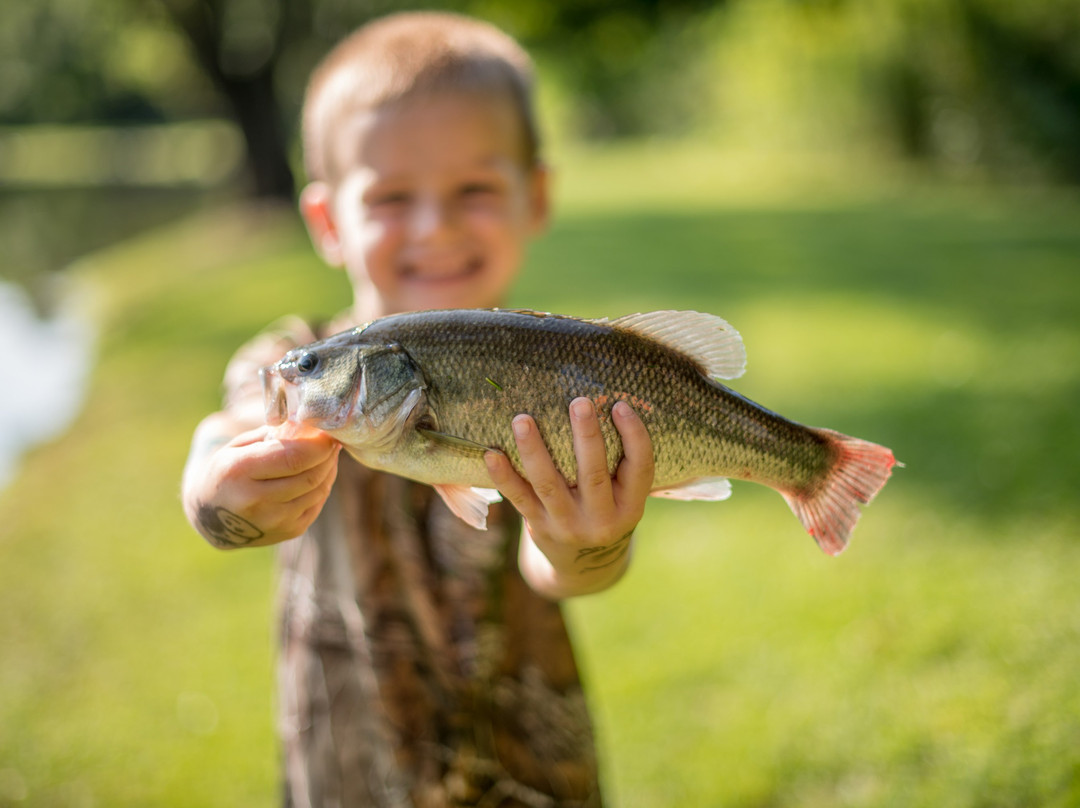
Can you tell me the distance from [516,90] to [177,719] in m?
3.88

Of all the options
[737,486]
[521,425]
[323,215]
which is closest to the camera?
[521,425]

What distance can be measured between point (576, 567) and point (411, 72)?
1629 mm

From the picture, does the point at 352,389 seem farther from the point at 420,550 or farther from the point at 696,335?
the point at 420,550

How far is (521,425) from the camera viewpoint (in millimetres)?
1783

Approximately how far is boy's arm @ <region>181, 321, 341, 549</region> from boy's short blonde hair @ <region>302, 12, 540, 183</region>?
130 centimetres

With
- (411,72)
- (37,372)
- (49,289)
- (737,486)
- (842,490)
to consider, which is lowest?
(842,490)

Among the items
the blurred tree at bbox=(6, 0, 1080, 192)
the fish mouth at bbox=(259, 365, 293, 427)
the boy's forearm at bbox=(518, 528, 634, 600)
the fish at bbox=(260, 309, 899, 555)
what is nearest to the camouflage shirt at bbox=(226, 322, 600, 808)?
the boy's forearm at bbox=(518, 528, 634, 600)

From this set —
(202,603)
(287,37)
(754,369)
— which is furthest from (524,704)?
(287,37)

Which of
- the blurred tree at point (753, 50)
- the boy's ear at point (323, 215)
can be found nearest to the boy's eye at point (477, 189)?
the boy's ear at point (323, 215)

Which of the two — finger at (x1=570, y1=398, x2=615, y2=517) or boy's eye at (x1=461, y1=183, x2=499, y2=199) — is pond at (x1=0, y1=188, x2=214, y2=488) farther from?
finger at (x1=570, y1=398, x2=615, y2=517)

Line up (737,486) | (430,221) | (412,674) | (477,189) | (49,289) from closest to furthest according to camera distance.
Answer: (430,221)
(477,189)
(412,674)
(737,486)
(49,289)

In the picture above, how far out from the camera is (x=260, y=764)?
14.5 feet

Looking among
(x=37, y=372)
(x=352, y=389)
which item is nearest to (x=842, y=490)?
(x=352, y=389)

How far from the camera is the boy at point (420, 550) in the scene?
8.95 ft
